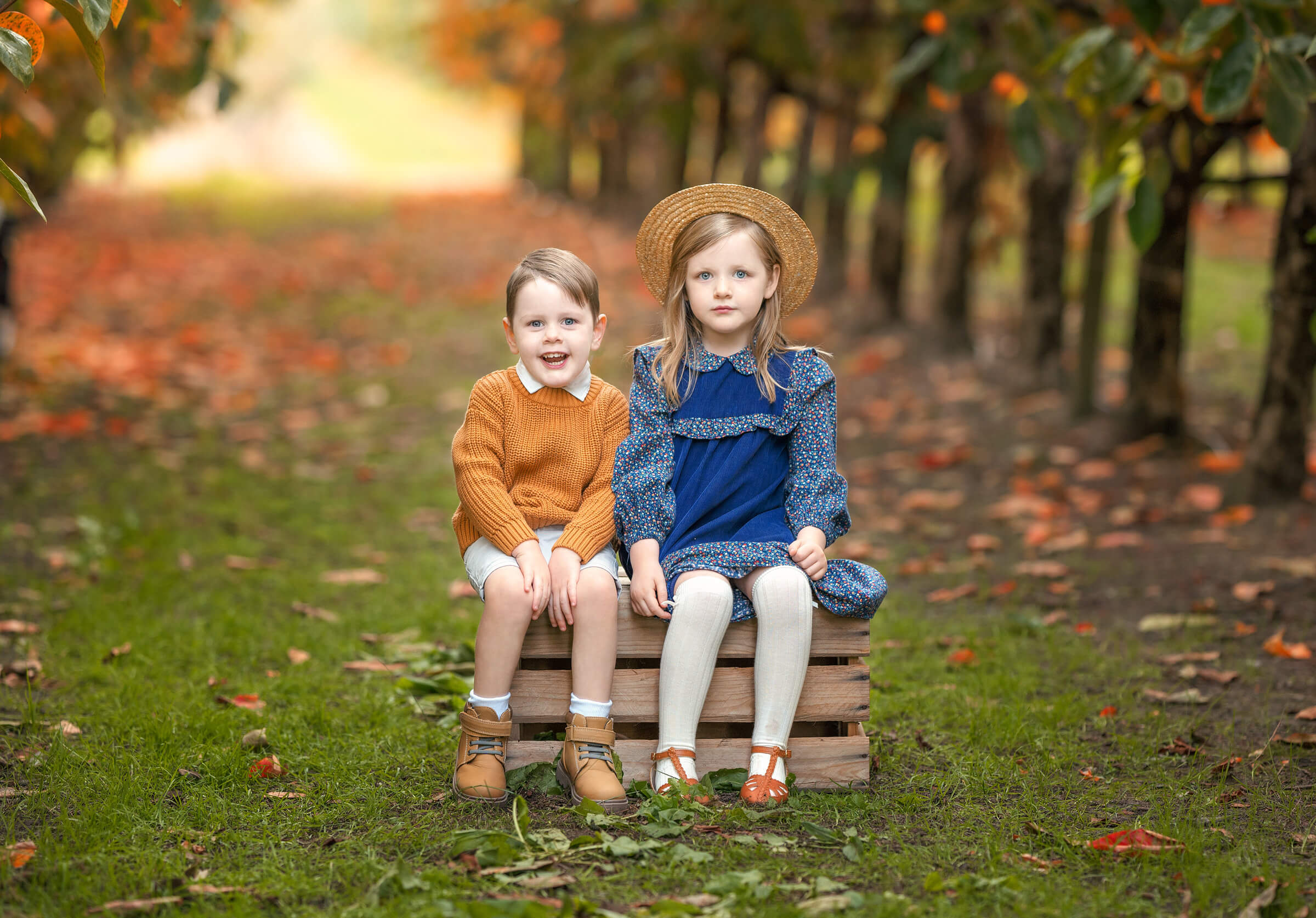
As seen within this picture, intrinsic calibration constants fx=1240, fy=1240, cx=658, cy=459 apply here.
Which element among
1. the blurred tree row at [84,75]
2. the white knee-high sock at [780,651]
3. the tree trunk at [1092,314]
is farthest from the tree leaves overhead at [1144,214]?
the blurred tree row at [84,75]

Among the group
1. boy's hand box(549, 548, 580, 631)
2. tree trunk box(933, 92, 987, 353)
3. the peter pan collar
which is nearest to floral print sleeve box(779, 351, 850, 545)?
the peter pan collar

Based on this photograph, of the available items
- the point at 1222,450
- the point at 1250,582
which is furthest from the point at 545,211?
the point at 1250,582

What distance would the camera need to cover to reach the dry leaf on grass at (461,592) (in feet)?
15.5

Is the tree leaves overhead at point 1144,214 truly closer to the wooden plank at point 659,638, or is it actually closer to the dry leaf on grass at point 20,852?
the wooden plank at point 659,638

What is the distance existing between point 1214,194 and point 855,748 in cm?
1669

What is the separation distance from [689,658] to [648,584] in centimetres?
20

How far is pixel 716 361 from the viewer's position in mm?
3119

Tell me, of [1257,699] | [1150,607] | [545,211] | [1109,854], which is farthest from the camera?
[545,211]

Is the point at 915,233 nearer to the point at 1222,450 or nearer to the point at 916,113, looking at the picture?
the point at 916,113

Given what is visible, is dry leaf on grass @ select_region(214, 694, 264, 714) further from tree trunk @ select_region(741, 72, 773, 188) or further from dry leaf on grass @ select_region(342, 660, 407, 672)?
tree trunk @ select_region(741, 72, 773, 188)

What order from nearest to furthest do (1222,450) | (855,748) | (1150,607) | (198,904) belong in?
(198,904) → (855,748) → (1150,607) → (1222,450)

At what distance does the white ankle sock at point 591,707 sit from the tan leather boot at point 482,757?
175mm

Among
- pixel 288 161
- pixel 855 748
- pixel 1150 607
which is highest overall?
pixel 288 161

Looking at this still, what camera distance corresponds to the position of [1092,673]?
3.85 metres
